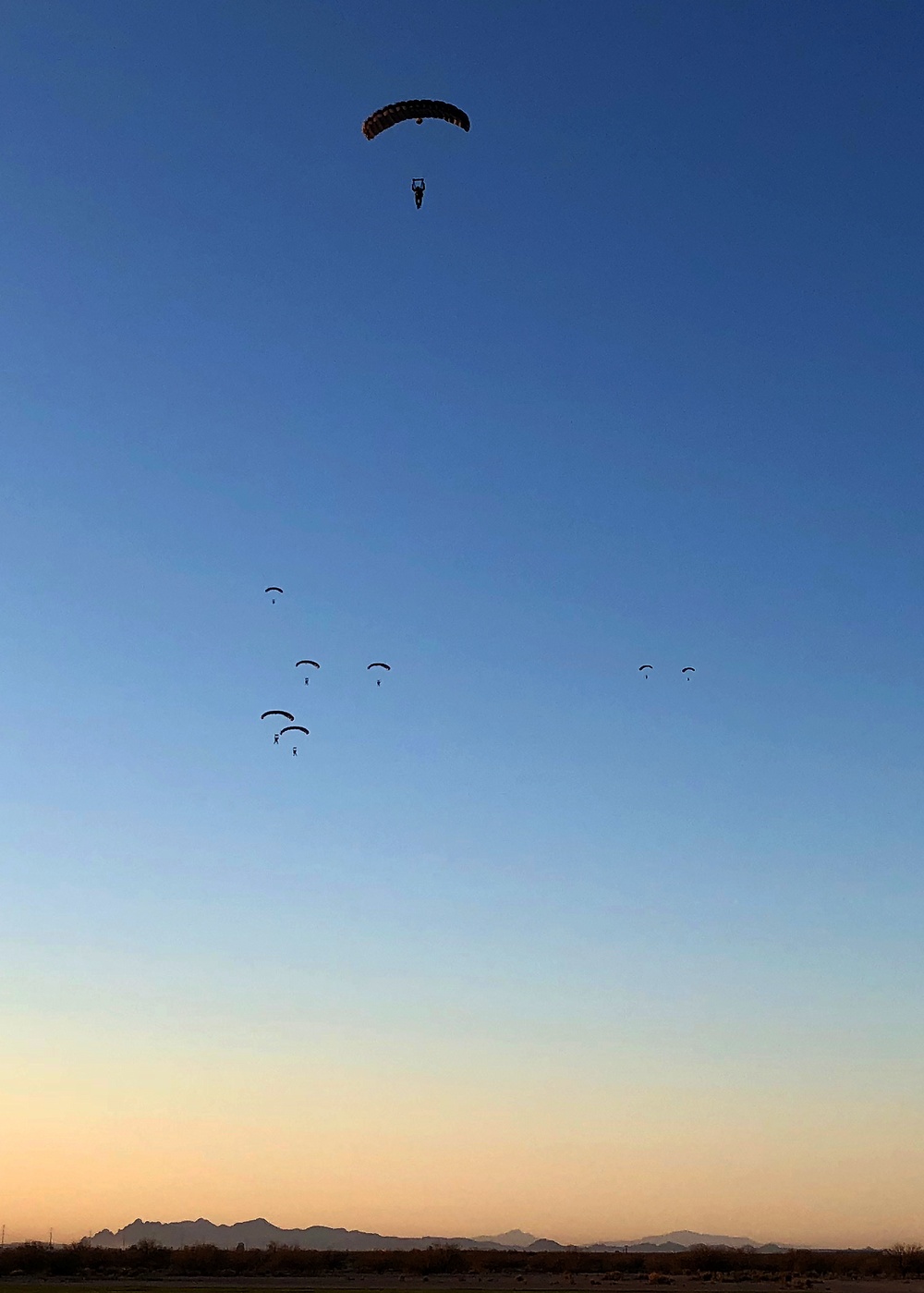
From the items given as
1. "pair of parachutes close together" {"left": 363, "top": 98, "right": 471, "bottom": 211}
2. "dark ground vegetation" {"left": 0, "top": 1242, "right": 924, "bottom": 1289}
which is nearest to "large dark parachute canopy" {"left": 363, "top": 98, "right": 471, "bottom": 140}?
"pair of parachutes close together" {"left": 363, "top": 98, "right": 471, "bottom": 211}

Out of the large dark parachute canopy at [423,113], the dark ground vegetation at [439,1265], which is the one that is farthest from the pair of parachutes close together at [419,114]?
the dark ground vegetation at [439,1265]

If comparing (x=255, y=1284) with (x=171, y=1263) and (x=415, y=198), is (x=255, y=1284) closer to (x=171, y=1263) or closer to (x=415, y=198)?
(x=171, y=1263)

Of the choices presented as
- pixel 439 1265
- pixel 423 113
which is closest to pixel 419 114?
pixel 423 113

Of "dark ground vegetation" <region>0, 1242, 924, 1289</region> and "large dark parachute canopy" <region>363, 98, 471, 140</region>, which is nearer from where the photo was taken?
"large dark parachute canopy" <region>363, 98, 471, 140</region>

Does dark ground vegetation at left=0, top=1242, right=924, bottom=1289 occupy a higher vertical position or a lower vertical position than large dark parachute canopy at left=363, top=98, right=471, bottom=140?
lower

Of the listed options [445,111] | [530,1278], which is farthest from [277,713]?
[530,1278]

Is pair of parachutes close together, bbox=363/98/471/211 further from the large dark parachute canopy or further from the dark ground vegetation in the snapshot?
the dark ground vegetation

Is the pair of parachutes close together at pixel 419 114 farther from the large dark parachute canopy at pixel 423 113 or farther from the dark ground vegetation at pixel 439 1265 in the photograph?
the dark ground vegetation at pixel 439 1265

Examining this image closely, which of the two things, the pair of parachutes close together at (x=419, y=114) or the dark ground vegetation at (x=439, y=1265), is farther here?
the dark ground vegetation at (x=439, y=1265)

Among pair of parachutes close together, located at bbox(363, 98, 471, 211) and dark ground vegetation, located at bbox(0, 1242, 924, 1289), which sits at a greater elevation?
pair of parachutes close together, located at bbox(363, 98, 471, 211)

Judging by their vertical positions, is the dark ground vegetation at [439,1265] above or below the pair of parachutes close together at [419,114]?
below

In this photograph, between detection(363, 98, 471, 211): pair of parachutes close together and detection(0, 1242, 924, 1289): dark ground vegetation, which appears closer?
detection(363, 98, 471, 211): pair of parachutes close together

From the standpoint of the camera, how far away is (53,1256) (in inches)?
4109

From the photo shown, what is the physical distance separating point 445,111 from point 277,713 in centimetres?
3108
